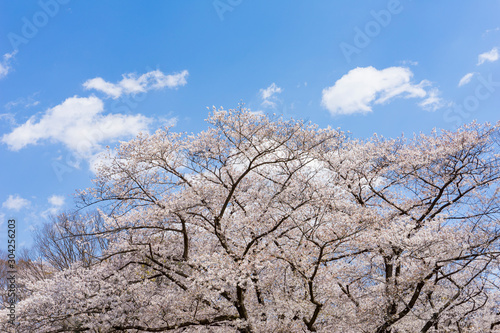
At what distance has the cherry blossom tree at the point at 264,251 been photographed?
9352mm

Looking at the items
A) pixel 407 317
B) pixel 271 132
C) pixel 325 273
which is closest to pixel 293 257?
pixel 325 273

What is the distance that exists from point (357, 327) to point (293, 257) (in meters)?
3.66

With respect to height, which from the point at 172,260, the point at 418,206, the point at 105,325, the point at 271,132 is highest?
the point at 271,132

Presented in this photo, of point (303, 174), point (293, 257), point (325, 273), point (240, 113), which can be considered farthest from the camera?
point (303, 174)

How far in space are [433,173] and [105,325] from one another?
10.5 metres

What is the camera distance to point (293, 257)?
8.57 m

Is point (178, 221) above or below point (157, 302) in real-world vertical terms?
above

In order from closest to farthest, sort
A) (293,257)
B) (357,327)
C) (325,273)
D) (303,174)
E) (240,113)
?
1. (293,257)
2. (325,273)
3. (240,113)
4. (357,327)
5. (303,174)

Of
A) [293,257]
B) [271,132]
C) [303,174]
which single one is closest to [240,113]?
[271,132]

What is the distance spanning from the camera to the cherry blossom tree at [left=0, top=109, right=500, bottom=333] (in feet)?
30.7

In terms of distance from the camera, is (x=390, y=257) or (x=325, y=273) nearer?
(x=325, y=273)

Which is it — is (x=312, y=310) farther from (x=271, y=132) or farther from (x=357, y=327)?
(x=271, y=132)

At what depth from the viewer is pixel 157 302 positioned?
31.9 feet

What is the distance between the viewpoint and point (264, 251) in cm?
872
